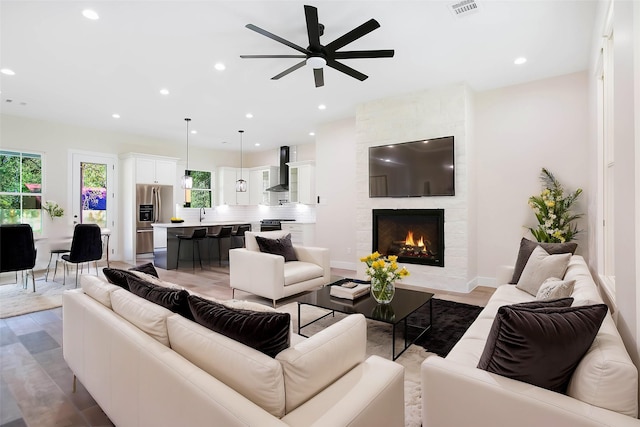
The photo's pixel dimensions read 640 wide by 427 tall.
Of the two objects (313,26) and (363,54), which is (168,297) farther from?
(363,54)

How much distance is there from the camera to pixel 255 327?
114cm

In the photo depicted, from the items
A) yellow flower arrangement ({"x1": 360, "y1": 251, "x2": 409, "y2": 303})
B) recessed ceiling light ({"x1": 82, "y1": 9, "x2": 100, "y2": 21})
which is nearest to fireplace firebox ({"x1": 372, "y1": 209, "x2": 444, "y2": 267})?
yellow flower arrangement ({"x1": 360, "y1": 251, "x2": 409, "y2": 303})

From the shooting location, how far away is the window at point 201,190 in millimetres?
8750

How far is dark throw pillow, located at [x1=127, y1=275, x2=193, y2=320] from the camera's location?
1.49m

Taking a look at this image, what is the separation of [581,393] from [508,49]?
12.2 ft

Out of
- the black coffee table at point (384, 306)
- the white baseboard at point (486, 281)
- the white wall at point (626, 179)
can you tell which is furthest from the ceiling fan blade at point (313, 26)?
the white baseboard at point (486, 281)

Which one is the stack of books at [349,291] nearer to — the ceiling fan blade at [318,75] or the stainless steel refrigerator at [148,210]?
the ceiling fan blade at [318,75]

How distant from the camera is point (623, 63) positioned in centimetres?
153

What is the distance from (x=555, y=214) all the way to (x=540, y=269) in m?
1.85

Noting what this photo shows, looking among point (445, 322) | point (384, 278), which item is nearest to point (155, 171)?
point (384, 278)

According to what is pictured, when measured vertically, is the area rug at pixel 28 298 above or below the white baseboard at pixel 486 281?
below

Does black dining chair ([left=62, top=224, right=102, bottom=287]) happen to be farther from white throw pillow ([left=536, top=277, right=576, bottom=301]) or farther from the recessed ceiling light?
white throw pillow ([left=536, top=277, right=576, bottom=301])

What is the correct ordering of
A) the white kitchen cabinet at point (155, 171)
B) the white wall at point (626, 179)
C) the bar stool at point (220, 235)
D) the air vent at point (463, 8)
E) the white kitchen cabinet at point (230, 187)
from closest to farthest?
the white wall at point (626, 179) → the air vent at point (463, 8) → the bar stool at point (220, 235) → the white kitchen cabinet at point (155, 171) → the white kitchen cabinet at point (230, 187)

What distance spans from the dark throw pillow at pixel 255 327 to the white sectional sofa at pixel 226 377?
3 centimetres
